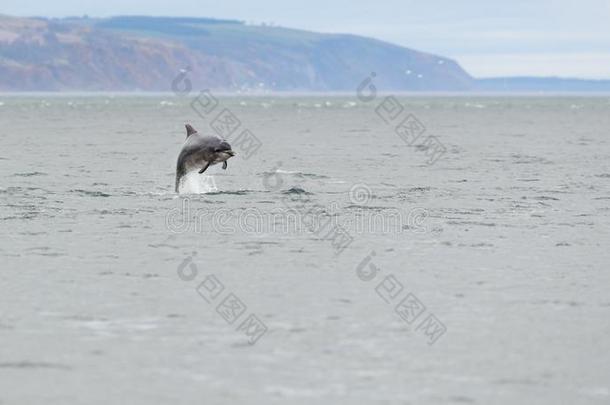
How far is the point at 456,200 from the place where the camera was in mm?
27812

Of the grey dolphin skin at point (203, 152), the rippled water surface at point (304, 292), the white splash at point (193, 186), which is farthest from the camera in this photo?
the white splash at point (193, 186)

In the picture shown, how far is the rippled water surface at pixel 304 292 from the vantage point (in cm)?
1146

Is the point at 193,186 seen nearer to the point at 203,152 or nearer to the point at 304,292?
the point at 203,152

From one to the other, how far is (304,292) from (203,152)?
11024 mm

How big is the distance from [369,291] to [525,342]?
132 inches

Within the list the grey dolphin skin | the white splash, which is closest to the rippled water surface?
the white splash

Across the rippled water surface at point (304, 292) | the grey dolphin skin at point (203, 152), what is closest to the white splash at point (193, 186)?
the rippled water surface at point (304, 292)

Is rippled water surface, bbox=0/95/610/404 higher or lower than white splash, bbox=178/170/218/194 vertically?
lower

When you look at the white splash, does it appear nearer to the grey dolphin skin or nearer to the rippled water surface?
the rippled water surface

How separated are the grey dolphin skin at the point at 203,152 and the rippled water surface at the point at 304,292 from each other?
94 cm

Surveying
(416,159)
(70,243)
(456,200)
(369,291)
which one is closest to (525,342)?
(369,291)

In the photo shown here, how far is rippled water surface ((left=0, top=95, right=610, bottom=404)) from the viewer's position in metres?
11.5

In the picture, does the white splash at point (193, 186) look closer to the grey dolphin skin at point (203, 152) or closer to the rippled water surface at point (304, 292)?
the rippled water surface at point (304, 292)

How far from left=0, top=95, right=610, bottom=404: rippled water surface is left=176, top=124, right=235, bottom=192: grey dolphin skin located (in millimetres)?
939
